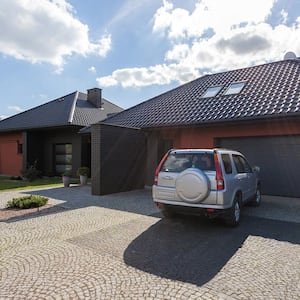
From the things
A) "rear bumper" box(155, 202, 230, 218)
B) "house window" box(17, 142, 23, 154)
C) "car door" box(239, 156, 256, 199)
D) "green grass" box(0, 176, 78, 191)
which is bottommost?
"green grass" box(0, 176, 78, 191)

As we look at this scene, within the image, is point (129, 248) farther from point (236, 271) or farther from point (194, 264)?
point (236, 271)

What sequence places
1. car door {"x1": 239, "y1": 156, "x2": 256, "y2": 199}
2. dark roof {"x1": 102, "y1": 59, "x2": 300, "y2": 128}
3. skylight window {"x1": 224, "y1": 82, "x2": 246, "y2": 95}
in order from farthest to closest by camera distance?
skylight window {"x1": 224, "y1": 82, "x2": 246, "y2": 95} < dark roof {"x1": 102, "y1": 59, "x2": 300, "y2": 128} < car door {"x1": 239, "y1": 156, "x2": 256, "y2": 199}

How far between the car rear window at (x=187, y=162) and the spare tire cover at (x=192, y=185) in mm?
253

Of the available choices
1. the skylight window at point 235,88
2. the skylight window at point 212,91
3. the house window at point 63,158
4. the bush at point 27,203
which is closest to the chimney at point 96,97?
the house window at point 63,158

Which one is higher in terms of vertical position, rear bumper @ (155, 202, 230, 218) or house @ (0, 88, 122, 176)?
house @ (0, 88, 122, 176)

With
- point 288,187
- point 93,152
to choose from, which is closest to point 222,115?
point 288,187

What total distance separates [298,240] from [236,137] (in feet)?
19.0

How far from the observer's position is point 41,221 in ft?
22.0

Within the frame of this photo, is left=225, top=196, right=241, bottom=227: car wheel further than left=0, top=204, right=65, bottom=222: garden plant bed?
No

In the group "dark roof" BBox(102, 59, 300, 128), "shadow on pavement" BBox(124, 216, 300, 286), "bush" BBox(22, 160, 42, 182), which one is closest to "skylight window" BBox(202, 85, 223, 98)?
"dark roof" BBox(102, 59, 300, 128)

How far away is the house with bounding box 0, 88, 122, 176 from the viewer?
1735 cm

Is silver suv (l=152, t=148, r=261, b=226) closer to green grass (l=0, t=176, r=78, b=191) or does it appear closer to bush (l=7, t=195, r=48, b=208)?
bush (l=7, t=195, r=48, b=208)

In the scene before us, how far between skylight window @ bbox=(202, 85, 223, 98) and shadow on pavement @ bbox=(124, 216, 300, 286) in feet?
23.2

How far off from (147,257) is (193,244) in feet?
3.48
